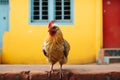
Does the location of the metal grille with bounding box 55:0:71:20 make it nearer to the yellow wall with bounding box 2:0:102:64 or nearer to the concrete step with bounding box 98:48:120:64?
the yellow wall with bounding box 2:0:102:64

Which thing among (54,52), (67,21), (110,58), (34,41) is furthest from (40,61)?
(54,52)

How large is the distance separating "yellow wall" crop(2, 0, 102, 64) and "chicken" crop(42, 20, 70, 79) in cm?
735

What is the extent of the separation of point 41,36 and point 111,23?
2785mm

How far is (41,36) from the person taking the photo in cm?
1290

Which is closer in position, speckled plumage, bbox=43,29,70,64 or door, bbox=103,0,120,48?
speckled plumage, bbox=43,29,70,64

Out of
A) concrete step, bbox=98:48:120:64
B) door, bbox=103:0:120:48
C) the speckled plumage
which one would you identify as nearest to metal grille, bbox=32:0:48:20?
door, bbox=103:0:120:48

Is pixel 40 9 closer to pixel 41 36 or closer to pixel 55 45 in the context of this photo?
pixel 41 36

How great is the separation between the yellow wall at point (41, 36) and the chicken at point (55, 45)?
7.35m

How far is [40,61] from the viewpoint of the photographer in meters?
12.9

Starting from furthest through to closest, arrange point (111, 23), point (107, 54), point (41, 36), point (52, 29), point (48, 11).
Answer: point (111, 23) → point (41, 36) → point (48, 11) → point (107, 54) → point (52, 29)

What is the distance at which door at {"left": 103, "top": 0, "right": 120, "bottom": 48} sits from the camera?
1295cm

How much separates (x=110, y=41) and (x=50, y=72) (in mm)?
8241

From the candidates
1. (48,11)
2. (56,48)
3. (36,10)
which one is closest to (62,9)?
(48,11)

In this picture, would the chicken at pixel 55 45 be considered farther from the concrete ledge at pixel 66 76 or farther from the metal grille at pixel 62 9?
the metal grille at pixel 62 9
